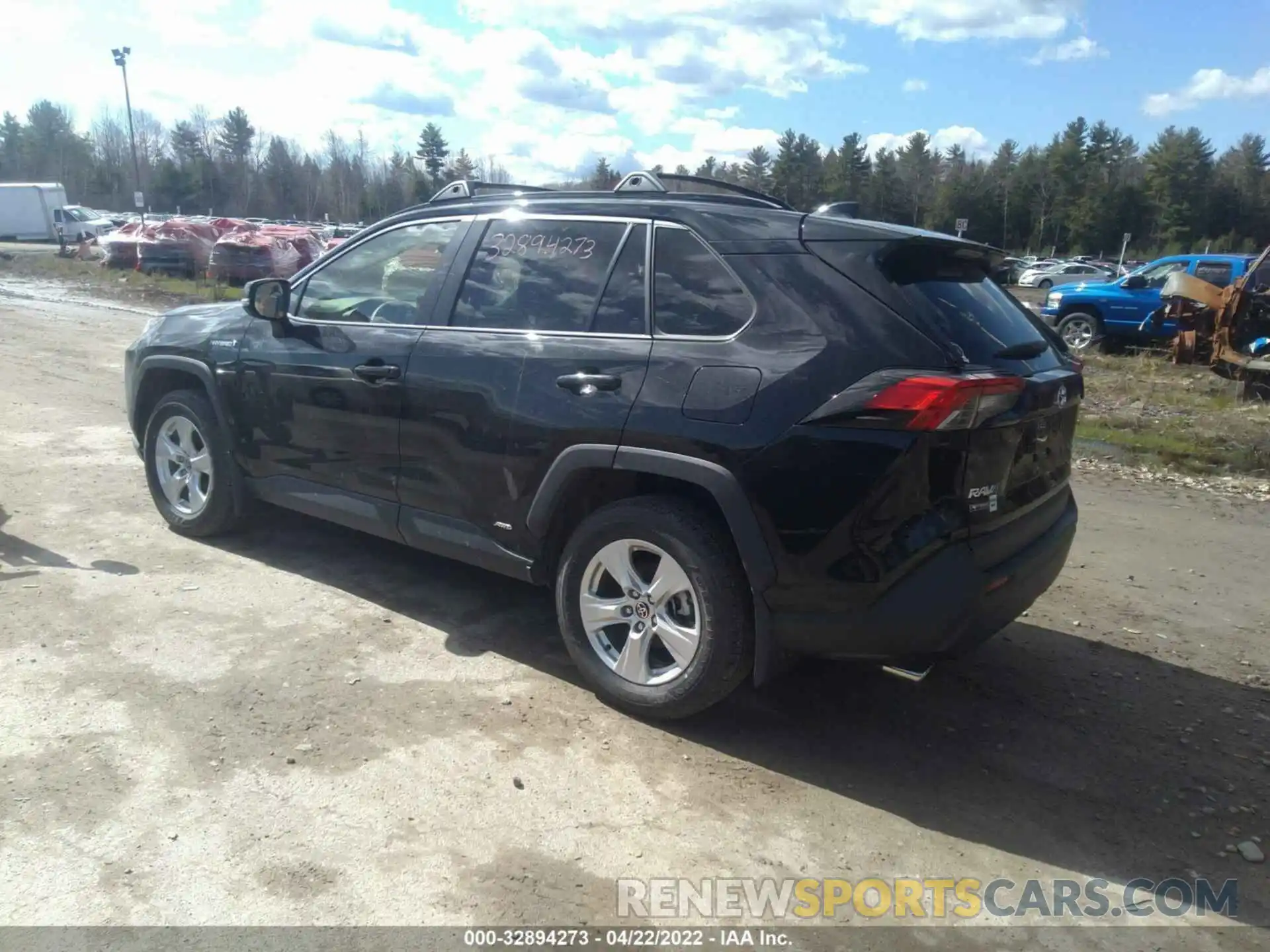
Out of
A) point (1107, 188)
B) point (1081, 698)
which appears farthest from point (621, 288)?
Answer: point (1107, 188)

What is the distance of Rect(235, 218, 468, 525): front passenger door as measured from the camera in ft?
14.9

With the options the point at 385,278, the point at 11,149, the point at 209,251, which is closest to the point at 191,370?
the point at 385,278

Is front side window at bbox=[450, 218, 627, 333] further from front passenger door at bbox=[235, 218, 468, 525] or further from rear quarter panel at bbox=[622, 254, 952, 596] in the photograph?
rear quarter panel at bbox=[622, 254, 952, 596]

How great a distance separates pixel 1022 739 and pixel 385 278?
350 centimetres

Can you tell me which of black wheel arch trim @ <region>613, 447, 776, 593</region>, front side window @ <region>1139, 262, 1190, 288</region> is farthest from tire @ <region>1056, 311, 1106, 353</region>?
black wheel arch trim @ <region>613, 447, 776, 593</region>

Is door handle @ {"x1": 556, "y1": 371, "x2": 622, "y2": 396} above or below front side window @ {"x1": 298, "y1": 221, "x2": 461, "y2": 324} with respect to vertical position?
below

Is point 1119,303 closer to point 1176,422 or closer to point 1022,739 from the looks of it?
point 1176,422

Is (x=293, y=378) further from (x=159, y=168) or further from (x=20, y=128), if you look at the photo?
(x=20, y=128)

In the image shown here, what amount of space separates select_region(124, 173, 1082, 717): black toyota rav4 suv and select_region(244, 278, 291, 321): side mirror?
0.55 ft

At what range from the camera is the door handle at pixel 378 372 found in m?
4.46

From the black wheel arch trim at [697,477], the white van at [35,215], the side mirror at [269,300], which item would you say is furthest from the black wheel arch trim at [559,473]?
the white van at [35,215]

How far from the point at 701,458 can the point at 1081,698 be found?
6.72 feet

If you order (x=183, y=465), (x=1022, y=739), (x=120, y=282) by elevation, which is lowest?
(x=1022, y=739)

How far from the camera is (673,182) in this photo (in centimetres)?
472
